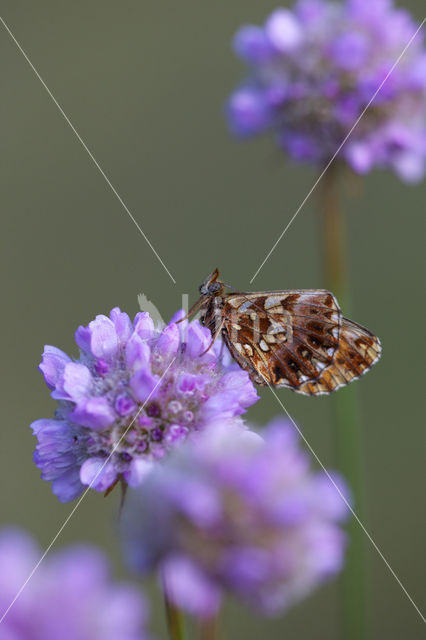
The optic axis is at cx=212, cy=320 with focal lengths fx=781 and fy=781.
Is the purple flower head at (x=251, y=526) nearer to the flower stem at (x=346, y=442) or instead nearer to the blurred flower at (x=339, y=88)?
the flower stem at (x=346, y=442)

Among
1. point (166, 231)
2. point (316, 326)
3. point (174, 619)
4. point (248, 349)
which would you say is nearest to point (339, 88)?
point (316, 326)

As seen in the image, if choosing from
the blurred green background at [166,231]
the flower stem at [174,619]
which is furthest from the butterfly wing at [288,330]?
the blurred green background at [166,231]

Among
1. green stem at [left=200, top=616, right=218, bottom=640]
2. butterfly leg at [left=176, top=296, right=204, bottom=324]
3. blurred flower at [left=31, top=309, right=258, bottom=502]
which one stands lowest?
green stem at [left=200, top=616, right=218, bottom=640]

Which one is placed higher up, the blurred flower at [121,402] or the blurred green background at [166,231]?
the blurred green background at [166,231]

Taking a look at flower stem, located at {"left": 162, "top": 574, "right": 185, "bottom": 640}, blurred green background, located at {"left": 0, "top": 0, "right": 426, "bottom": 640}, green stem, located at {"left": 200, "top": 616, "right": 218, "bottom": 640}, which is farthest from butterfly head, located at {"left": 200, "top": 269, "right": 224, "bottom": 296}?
blurred green background, located at {"left": 0, "top": 0, "right": 426, "bottom": 640}

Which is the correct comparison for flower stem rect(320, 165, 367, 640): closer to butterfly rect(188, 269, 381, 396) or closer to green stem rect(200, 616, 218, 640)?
butterfly rect(188, 269, 381, 396)

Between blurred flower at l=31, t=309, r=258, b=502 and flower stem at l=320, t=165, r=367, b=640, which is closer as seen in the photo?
blurred flower at l=31, t=309, r=258, b=502

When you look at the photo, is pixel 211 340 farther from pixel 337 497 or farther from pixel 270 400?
pixel 270 400

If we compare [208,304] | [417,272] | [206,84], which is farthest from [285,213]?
[208,304]
